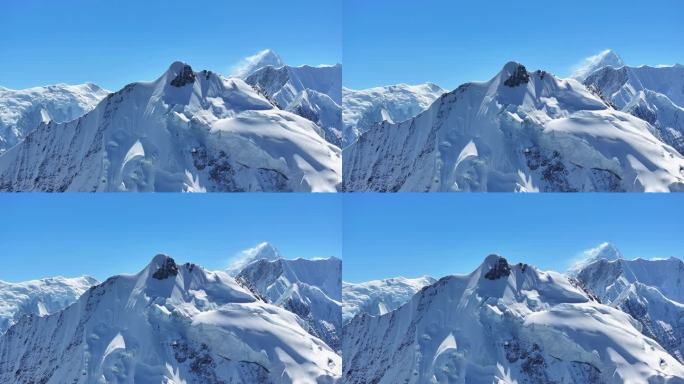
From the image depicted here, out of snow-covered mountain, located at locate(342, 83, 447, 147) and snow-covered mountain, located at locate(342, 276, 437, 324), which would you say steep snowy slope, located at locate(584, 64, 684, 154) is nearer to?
snow-covered mountain, located at locate(342, 83, 447, 147)

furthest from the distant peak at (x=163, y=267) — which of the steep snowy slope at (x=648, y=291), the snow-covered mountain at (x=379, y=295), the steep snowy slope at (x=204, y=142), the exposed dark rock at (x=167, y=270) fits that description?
the steep snowy slope at (x=648, y=291)

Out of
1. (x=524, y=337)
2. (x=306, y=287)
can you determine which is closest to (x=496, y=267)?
(x=524, y=337)

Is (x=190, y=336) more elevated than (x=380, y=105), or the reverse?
(x=380, y=105)

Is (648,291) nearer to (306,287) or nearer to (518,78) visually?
(518,78)

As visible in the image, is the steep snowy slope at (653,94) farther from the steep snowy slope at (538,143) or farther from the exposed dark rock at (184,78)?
the exposed dark rock at (184,78)

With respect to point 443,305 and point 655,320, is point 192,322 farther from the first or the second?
point 655,320
